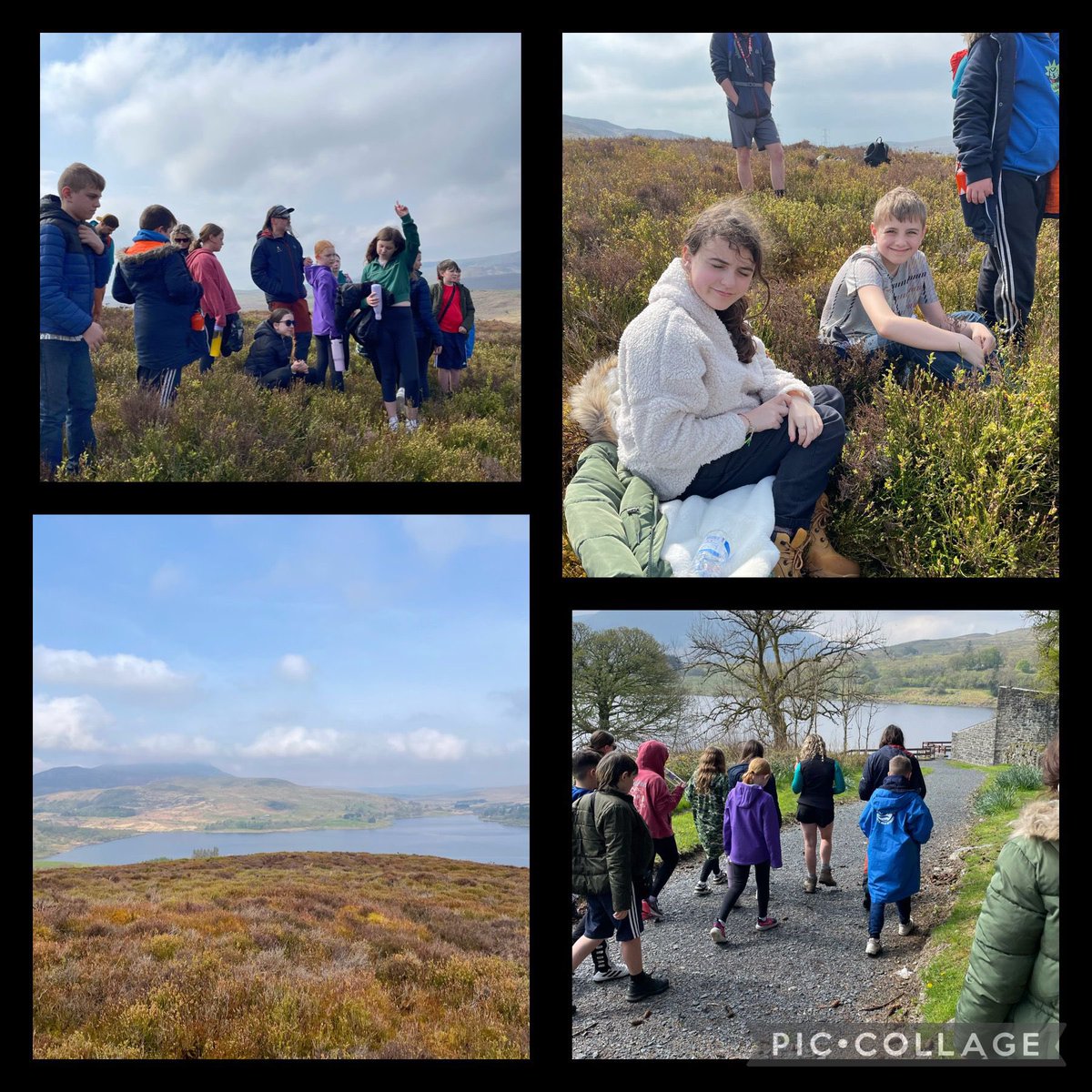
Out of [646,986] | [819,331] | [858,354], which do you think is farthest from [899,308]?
[646,986]

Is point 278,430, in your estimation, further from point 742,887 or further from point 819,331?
point 742,887

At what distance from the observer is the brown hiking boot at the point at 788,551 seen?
5801 millimetres

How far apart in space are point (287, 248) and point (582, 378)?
2010mm

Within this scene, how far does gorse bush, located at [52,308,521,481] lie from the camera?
240 inches

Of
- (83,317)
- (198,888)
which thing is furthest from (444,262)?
(198,888)

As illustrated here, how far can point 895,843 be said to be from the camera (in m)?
5.61

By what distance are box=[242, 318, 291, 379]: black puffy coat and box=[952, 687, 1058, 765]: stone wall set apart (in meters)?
4.77

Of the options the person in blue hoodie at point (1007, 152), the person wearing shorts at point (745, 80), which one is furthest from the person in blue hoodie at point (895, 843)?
the person wearing shorts at point (745, 80)

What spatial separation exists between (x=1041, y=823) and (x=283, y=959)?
4228 mm

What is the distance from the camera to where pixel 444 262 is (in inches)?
241

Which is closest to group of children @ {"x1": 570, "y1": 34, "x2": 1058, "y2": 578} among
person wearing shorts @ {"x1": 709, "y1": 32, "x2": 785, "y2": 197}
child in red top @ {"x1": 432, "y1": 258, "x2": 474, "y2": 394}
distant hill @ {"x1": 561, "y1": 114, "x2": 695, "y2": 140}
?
person wearing shorts @ {"x1": 709, "y1": 32, "x2": 785, "y2": 197}

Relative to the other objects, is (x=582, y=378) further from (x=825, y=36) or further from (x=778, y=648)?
(x=825, y=36)

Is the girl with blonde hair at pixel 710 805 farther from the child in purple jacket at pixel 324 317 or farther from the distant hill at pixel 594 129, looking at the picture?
the distant hill at pixel 594 129

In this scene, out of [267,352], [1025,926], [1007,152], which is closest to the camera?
[1025,926]
